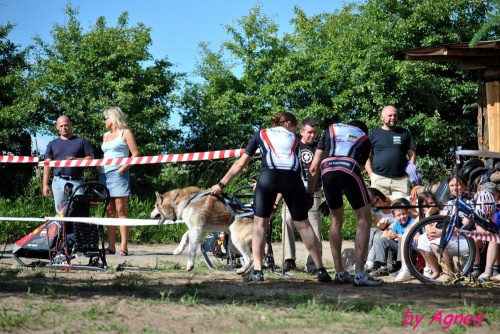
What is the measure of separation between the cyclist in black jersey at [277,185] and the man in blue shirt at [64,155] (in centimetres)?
324

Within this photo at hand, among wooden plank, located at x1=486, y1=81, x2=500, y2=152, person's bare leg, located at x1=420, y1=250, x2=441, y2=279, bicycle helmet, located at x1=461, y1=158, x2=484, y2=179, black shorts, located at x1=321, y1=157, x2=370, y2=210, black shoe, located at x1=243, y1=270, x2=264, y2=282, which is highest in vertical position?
wooden plank, located at x1=486, y1=81, x2=500, y2=152

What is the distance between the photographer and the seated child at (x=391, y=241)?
10211mm

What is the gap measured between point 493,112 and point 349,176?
20.3 feet

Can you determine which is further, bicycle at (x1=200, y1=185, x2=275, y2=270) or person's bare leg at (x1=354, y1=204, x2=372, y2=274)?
bicycle at (x1=200, y1=185, x2=275, y2=270)

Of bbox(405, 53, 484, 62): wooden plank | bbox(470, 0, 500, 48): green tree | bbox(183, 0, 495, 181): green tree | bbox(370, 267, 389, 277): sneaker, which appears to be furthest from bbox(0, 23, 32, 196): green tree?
bbox(470, 0, 500, 48): green tree

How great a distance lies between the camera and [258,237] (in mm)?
8562

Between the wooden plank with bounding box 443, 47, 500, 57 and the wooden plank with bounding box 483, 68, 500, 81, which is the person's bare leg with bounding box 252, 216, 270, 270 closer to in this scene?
the wooden plank with bounding box 443, 47, 500, 57

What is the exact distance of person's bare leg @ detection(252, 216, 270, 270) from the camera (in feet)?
27.9

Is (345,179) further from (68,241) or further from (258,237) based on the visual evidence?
(68,241)

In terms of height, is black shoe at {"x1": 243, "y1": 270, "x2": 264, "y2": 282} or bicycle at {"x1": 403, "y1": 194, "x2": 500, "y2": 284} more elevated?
bicycle at {"x1": 403, "y1": 194, "x2": 500, "y2": 284}

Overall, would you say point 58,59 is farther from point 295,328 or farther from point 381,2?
point 295,328

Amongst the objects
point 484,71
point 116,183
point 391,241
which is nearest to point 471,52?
point 484,71

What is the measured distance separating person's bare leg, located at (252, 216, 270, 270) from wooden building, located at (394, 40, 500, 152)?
557 centimetres

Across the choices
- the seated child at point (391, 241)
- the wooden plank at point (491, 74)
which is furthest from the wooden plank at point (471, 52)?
the seated child at point (391, 241)
